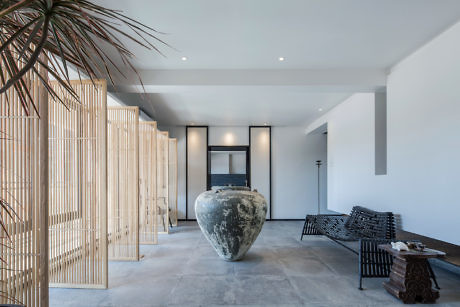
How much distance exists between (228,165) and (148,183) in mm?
3737

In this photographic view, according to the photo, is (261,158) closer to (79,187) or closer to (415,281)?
(415,281)

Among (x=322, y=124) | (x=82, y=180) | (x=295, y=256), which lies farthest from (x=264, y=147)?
(x=82, y=180)

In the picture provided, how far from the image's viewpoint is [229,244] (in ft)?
14.3

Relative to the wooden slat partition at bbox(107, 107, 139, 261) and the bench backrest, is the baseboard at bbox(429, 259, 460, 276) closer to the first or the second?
the bench backrest

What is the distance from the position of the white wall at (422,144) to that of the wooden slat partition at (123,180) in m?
3.89

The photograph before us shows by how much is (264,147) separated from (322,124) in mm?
2138

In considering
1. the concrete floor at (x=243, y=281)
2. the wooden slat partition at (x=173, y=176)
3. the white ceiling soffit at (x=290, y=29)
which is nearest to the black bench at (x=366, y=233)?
the concrete floor at (x=243, y=281)

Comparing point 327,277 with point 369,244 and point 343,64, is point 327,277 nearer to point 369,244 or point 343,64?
point 369,244

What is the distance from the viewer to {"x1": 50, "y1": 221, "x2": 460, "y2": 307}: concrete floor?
314 cm

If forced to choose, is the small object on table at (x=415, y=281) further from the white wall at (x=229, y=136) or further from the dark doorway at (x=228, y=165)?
the white wall at (x=229, y=136)

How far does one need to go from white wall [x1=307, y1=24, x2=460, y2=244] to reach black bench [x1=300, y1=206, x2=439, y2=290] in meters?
0.23

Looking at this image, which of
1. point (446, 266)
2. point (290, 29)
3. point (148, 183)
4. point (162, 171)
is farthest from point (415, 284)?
point (162, 171)

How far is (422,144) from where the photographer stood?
3.78 meters

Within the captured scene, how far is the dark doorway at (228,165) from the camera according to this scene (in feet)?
30.8
